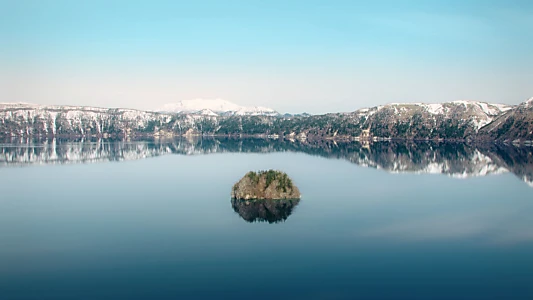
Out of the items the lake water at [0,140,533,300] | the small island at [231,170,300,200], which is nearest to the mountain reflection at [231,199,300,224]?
the lake water at [0,140,533,300]

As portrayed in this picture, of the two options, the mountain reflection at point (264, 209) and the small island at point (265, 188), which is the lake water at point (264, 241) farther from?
the small island at point (265, 188)

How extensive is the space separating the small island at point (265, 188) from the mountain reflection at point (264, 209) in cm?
117

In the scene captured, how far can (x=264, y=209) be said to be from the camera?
51.9 meters

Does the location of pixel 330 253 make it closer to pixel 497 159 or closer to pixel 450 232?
pixel 450 232

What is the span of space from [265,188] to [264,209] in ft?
19.1

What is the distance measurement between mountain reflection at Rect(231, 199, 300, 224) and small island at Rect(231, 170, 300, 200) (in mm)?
1167

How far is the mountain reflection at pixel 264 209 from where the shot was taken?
4792 centimetres

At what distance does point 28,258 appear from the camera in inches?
1357
